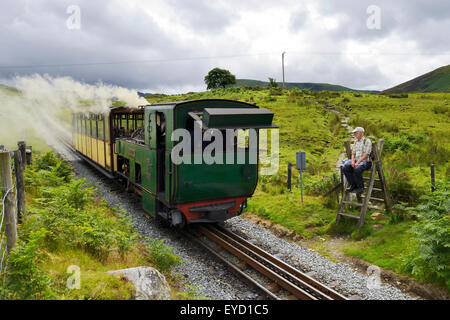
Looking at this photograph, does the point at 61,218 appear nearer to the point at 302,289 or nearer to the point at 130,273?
the point at 130,273

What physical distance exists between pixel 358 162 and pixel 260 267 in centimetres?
351

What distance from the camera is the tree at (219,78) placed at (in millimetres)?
73312

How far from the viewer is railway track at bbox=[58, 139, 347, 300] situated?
18.3ft

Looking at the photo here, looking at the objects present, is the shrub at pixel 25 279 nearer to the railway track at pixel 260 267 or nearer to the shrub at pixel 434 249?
the railway track at pixel 260 267

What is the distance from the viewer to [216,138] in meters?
7.72

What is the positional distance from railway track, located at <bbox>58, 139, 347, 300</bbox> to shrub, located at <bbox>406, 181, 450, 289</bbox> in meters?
1.83

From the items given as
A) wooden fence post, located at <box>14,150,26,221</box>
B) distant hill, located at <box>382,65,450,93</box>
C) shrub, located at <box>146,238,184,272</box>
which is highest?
distant hill, located at <box>382,65,450,93</box>

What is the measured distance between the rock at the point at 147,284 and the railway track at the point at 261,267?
6.41ft

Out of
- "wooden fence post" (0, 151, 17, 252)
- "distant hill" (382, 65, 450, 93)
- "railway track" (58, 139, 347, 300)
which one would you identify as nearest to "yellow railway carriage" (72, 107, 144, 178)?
"railway track" (58, 139, 347, 300)

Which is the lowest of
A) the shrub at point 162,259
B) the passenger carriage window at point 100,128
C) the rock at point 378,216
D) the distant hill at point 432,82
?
the shrub at point 162,259

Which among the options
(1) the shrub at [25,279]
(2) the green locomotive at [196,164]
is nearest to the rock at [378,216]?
(2) the green locomotive at [196,164]

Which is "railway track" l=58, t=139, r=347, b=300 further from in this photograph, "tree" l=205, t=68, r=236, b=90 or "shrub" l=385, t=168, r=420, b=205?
"tree" l=205, t=68, r=236, b=90
